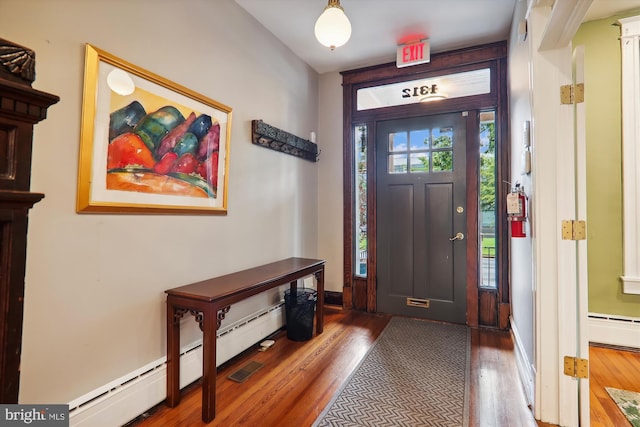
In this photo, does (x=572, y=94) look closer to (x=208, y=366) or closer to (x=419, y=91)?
(x=419, y=91)

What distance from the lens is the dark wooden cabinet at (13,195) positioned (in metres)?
0.73

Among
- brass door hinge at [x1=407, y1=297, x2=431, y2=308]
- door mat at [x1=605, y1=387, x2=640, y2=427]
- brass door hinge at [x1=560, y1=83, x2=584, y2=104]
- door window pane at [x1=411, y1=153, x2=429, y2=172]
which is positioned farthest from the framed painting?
door mat at [x1=605, y1=387, x2=640, y2=427]

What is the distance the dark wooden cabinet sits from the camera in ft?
2.41

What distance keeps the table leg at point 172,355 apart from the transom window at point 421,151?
104 inches

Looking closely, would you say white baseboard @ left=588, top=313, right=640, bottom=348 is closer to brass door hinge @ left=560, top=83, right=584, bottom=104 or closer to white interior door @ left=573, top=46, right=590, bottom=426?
white interior door @ left=573, top=46, right=590, bottom=426

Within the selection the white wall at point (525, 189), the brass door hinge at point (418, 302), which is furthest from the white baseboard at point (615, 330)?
the brass door hinge at point (418, 302)

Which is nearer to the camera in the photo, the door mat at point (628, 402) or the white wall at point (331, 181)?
the door mat at point (628, 402)

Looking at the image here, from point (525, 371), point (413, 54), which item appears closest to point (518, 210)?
point (525, 371)

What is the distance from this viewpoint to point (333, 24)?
185 cm

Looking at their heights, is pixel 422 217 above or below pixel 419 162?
below

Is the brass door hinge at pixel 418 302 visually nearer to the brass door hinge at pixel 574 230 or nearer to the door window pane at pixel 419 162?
the door window pane at pixel 419 162

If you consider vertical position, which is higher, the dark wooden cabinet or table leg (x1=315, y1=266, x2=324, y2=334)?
the dark wooden cabinet

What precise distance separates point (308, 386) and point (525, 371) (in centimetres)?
147

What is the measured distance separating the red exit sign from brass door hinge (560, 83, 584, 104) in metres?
1.71
